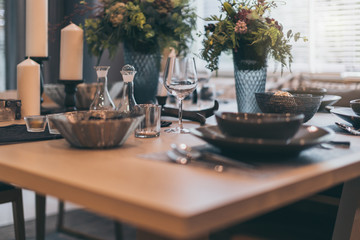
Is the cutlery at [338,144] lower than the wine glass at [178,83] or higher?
lower

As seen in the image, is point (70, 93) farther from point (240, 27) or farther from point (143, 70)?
point (240, 27)

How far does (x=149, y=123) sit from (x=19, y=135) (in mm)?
320

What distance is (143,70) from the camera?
1.86m

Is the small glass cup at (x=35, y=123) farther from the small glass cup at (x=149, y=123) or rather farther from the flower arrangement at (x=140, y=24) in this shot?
the flower arrangement at (x=140, y=24)

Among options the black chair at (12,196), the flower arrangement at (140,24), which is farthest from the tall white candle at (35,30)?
the black chair at (12,196)

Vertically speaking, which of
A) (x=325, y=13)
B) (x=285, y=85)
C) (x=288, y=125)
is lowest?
(x=285, y=85)

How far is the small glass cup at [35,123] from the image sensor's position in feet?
4.03

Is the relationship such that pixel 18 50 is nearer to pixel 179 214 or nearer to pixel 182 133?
pixel 182 133

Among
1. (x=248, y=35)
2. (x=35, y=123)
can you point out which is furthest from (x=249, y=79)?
(x=35, y=123)

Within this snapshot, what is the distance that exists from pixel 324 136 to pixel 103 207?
1.50 feet

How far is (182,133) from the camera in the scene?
124 cm

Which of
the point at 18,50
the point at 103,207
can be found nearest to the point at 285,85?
the point at 18,50

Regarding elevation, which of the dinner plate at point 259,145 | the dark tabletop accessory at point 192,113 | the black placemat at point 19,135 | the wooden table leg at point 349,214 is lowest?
the wooden table leg at point 349,214

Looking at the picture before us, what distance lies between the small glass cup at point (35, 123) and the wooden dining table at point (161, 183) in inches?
8.2
